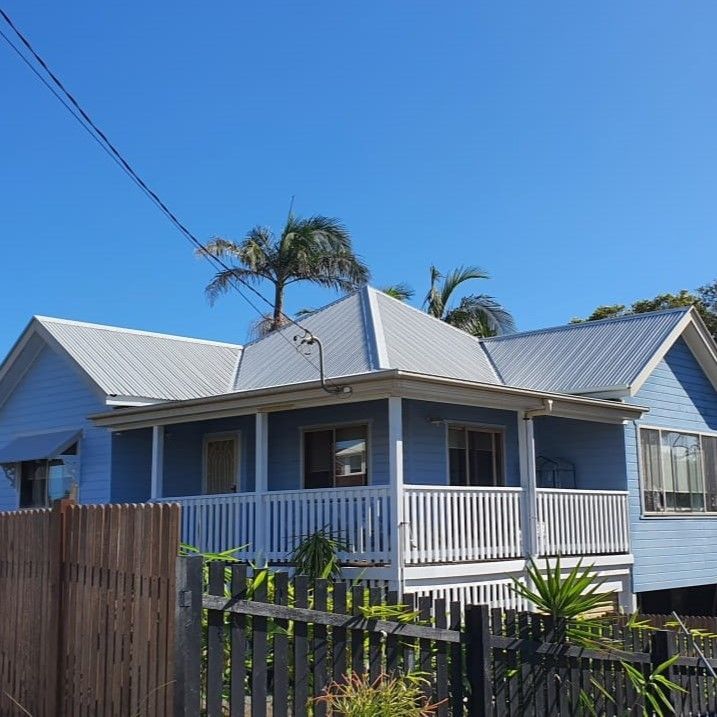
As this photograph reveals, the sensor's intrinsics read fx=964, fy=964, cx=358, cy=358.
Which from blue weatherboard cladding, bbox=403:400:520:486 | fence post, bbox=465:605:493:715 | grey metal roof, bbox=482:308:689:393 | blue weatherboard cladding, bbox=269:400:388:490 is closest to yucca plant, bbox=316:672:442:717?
fence post, bbox=465:605:493:715

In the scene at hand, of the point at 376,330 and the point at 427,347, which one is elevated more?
the point at 376,330

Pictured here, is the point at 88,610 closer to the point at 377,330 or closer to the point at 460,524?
the point at 460,524

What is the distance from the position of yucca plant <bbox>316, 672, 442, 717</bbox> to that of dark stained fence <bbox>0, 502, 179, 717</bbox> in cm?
115

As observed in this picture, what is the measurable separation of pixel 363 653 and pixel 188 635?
4.54ft

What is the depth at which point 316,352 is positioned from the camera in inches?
781

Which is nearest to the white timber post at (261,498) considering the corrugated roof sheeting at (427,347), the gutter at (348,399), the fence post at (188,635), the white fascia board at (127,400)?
the gutter at (348,399)

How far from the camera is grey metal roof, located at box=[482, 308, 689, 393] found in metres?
18.9

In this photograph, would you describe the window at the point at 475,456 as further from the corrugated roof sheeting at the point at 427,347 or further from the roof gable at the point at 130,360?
the roof gable at the point at 130,360

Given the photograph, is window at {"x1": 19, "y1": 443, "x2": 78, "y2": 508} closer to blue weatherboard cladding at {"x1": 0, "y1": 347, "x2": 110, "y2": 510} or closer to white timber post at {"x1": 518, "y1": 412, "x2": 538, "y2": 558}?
blue weatherboard cladding at {"x1": 0, "y1": 347, "x2": 110, "y2": 510}

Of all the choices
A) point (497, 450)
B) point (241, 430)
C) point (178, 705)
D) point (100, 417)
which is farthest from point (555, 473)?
point (178, 705)

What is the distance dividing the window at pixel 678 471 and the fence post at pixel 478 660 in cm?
1248

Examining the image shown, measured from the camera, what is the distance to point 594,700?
26.2 feet

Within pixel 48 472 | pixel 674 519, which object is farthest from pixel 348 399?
pixel 48 472

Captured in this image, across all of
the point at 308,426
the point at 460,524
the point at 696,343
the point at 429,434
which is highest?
the point at 696,343
